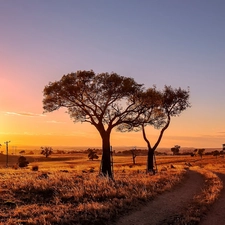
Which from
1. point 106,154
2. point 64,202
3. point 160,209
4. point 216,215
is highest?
point 106,154

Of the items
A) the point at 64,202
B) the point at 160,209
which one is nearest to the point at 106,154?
the point at 64,202

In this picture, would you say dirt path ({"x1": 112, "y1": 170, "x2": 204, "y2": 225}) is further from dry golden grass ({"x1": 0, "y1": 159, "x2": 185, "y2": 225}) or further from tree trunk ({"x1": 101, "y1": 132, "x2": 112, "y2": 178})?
tree trunk ({"x1": 101, "y1": 132, "x2": 112, "y2": 178})

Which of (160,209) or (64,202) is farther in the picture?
(64,202)

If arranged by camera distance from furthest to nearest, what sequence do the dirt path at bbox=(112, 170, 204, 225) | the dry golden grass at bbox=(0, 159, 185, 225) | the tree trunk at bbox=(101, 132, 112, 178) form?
the tree trunk at bbox=(101, 132, 112, 178)
the dirt path at bbox=(112, 170, 204, 225)
the dry golden grass at bbox=(0, 159, 185, 225)

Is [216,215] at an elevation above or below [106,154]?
below

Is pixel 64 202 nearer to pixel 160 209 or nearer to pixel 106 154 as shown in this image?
pixel 160 209

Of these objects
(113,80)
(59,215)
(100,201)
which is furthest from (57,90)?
(59,215)

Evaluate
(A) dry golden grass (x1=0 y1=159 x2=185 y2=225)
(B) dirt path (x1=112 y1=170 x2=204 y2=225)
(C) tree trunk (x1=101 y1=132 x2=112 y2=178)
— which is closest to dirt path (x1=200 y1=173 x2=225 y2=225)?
(B) dirt path (x1=112 y1=170 x2=204 y2=225)

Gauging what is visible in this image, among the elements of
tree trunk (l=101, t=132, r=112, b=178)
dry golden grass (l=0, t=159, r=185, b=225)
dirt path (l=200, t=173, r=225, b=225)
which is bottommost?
dirt path (l=200, t=173, r=225, b=225)

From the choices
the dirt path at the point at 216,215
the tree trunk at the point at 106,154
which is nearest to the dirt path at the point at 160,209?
the dirt path at the point at 216,215

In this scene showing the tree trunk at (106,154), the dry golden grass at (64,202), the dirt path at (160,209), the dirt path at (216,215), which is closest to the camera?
the dry golden grass at (64,202)

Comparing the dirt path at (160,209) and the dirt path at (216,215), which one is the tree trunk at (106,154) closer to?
the dirt path at (160,209)

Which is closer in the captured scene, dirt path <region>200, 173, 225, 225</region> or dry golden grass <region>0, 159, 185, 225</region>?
dry golden grass <region>0, 159, 185, 225</region>

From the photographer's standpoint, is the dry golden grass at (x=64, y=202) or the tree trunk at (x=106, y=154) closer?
the dry golden grass at (x=64, y=202)
